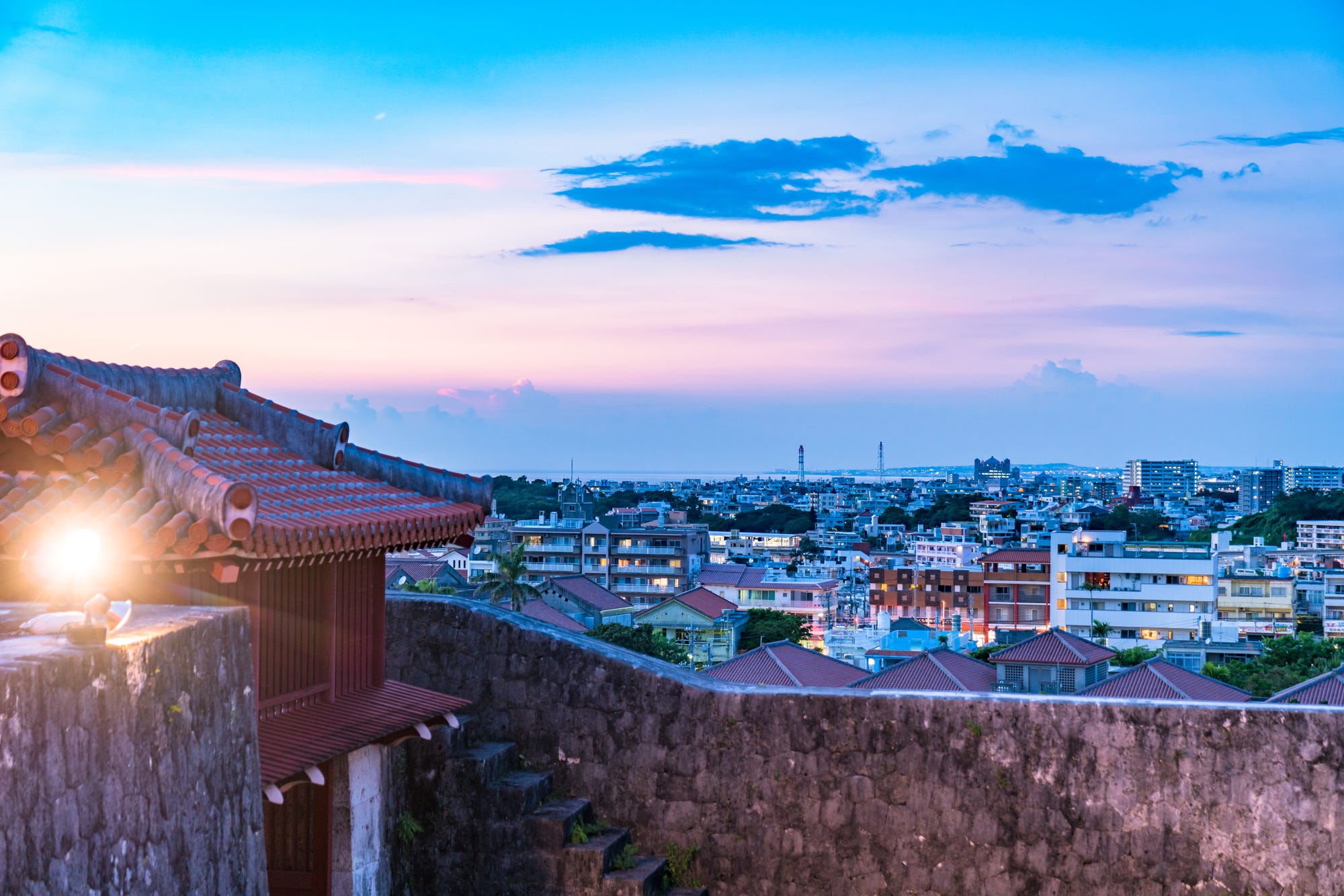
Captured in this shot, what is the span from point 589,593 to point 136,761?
69229 millimetres

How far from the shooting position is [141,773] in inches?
146

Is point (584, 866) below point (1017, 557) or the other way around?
the other way around

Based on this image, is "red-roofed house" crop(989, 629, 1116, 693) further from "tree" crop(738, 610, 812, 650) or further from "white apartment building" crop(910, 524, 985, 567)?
"white apartment building" crop(910, 524, 985, 567)

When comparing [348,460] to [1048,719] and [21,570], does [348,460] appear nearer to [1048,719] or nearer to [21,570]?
[21,570]

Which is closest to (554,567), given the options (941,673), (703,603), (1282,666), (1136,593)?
(703,603)

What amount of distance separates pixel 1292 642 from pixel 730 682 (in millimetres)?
52996

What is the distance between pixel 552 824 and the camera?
684 centimetres

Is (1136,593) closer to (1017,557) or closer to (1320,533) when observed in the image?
(1017,557)

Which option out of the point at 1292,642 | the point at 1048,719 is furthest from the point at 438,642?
the point at 1292,642

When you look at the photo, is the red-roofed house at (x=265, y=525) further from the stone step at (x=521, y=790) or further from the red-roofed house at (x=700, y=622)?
the red-roofed house at (x=700, y=622)

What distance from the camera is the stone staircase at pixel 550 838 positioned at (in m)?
6.79

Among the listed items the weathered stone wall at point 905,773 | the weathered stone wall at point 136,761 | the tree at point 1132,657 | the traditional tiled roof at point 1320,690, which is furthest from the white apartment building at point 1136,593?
the weathered stone wall at point 136,761

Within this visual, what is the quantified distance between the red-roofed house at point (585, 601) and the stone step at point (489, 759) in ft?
175

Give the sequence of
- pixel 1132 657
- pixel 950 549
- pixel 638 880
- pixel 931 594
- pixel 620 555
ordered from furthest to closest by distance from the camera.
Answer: pixel 950 549
pixel 620 555
pixel 931 594
pixel 1132 657
pixel 638 880
